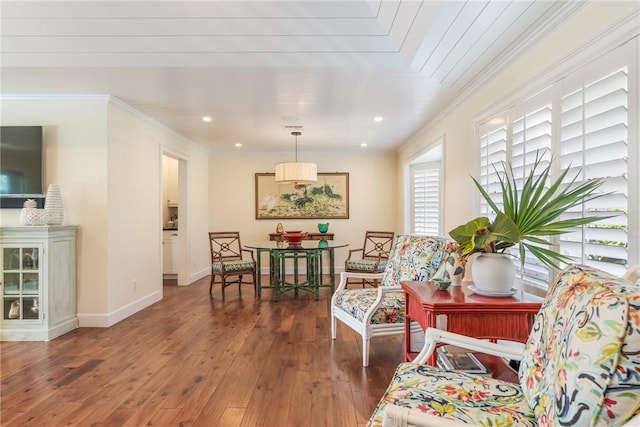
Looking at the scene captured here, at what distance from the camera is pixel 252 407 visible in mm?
2010

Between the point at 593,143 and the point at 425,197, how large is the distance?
3.81 meters

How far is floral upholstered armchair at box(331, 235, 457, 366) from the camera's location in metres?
2.55

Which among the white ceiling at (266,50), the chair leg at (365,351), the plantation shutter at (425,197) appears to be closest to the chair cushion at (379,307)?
the chair leg at (365,351)

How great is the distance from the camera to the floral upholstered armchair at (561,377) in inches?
32.2

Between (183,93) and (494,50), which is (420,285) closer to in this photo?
(494,50)

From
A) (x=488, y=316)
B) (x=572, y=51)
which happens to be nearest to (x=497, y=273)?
(x=488, y=316)

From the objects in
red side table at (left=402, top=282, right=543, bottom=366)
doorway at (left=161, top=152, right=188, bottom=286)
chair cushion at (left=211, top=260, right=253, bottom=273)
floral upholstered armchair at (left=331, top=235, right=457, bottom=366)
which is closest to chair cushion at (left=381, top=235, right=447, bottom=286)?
floral upholstered armchair at (left=331, top=235, right=457, bottom=366)

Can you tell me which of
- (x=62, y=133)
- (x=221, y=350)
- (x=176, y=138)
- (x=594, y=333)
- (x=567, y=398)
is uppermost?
(x=176, y=138)

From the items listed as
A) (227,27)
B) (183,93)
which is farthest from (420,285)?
(183,93)

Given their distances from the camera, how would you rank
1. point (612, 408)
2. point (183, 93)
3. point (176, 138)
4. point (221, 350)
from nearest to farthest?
point (612, 408) < point (221, 350) < point (183, 93) < point (176, 138)

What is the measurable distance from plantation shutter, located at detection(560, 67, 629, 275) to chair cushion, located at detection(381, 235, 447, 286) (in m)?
0.91

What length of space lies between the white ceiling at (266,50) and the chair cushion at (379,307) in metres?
1.91

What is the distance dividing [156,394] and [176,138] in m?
3.86

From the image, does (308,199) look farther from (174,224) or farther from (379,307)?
(379,307)
